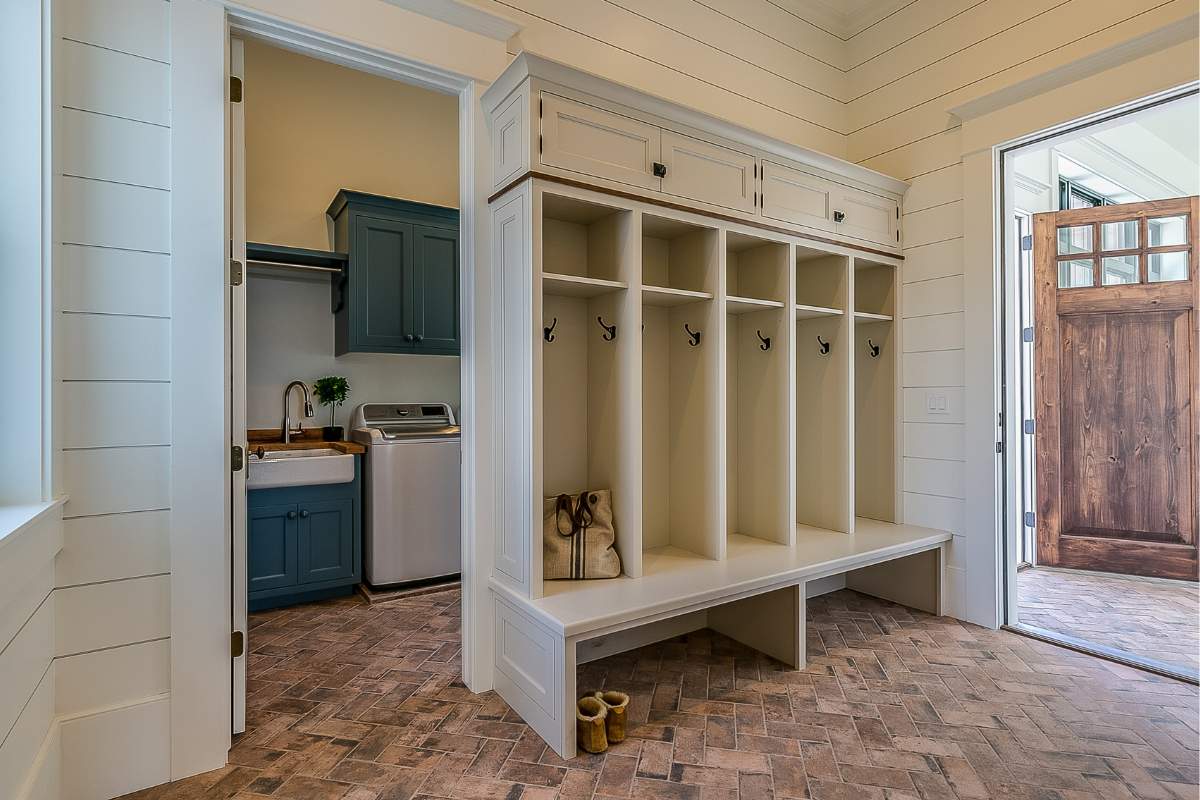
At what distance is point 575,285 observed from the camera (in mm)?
2393

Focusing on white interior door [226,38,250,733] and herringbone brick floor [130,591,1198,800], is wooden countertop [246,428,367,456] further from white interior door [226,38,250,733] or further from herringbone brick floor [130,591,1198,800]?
white interior door [226,38,250,733]

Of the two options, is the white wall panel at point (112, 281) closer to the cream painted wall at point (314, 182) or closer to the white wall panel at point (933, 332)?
the cream painted wall at point (314, 182)

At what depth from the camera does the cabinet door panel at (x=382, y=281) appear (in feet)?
12.3

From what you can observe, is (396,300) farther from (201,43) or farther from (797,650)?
(797,650)

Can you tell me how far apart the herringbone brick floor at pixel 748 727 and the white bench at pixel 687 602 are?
89mm

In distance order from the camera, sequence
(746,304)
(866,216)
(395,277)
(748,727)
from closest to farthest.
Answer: (748,727) → (746,304) → (866,216) → (395,277)

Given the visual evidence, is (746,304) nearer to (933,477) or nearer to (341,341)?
(933,477)

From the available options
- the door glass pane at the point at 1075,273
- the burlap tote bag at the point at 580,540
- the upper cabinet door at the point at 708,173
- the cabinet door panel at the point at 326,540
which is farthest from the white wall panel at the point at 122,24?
the door glass pane at the point at 1075,273

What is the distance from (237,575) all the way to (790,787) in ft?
6.06

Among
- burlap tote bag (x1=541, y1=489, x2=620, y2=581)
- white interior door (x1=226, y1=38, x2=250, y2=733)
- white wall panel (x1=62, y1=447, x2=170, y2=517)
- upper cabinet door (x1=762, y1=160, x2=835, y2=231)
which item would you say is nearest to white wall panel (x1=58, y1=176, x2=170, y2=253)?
white interior door (x1=226, y1=38, x2=250, y2=733)

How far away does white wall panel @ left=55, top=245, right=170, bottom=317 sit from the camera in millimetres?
1728

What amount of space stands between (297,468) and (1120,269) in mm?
5024

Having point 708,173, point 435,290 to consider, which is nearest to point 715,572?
point 708,173

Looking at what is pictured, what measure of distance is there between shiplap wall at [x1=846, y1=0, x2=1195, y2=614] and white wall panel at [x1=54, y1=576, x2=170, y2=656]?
11.1 ft
